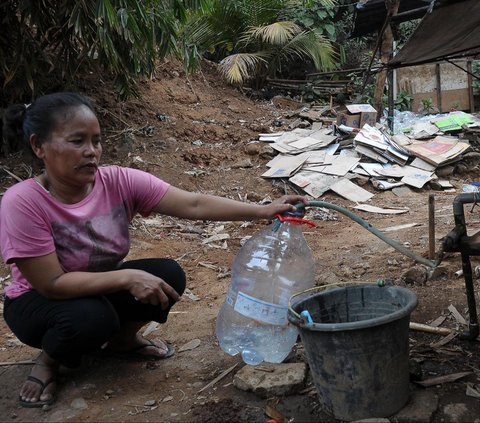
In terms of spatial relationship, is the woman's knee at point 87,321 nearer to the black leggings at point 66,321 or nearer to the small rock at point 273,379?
the black leggings at point 66,321

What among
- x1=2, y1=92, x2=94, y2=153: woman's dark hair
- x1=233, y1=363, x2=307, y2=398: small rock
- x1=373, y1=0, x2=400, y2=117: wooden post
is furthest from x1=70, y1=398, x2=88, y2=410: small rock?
x1=373, y1=0, x2=400, y2=117: wooden post

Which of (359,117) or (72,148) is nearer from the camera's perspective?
(72,148)

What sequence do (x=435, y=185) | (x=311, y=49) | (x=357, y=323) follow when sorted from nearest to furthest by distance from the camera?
(x=357, y=323)
(x=435, y=185)
(x=311, y=49)

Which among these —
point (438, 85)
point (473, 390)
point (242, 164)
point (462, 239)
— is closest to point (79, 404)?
point (473, 390)

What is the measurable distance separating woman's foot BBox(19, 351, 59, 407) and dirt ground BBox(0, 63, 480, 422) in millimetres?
45

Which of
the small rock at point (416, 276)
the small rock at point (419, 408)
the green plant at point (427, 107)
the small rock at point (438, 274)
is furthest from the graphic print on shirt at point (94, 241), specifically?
the green plant at point (427, 107)

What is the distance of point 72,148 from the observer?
8.11 feet

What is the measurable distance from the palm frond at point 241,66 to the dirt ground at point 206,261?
42 centimetres

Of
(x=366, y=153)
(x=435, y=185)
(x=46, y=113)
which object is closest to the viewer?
(x=46, y=113)

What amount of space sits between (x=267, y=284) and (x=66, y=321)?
1.02 meters

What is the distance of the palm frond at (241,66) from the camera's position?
40.5 feet

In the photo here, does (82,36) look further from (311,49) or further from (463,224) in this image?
(311,49)

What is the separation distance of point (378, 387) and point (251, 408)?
0.57 metres

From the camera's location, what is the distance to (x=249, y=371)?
106 inches
